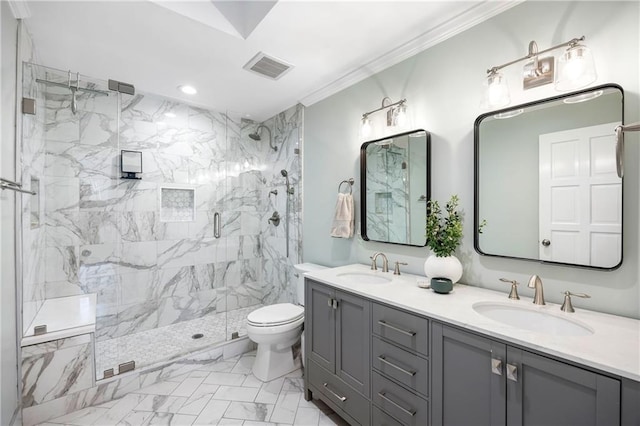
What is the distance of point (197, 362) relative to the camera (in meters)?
2.50

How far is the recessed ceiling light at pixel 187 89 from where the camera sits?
105 inches

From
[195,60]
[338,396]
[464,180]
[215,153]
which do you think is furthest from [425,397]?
[215,153]

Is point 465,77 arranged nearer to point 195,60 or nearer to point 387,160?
point 387,160

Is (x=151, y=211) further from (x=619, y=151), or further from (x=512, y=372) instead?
(x=619, y=151)

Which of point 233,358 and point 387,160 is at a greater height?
point 387,160

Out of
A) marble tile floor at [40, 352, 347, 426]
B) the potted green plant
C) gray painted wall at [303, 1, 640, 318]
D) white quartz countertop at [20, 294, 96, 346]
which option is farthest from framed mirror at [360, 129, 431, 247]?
white quartz countertop at [20, 294, 96, 346]

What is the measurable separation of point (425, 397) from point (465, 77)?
5.69 feet

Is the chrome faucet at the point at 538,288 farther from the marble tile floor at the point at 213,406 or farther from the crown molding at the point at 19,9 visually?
the crown molding at the point at 19,9

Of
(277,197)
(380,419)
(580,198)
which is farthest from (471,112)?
(277,197)

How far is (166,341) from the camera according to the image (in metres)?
2.75

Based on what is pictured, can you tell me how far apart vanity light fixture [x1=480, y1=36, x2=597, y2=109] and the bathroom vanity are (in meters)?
1.01

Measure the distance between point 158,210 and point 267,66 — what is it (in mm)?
1866

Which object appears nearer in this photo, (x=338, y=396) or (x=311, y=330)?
(x=338, y=396)

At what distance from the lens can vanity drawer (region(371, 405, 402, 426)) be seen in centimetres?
Answer: 146
